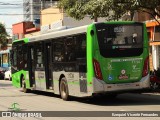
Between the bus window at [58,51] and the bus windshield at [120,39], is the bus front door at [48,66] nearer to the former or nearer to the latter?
the bus window at [58,51]

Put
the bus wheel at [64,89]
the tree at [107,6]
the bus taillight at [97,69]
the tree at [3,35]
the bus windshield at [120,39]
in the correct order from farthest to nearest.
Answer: the tree at [3,35] < the tree at [107,6] < the bus wheel at [64,89] < the bus windshield at [120,39] < the bus taillight at [97,69]

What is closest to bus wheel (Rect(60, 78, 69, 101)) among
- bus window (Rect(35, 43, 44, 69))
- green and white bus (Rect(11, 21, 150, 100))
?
green and white bus (Rect(11, 21, 150, 100))

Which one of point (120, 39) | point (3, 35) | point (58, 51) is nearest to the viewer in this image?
point (120, 39)

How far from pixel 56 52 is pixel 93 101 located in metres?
2.67

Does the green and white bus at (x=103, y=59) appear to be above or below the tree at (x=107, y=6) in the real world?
below

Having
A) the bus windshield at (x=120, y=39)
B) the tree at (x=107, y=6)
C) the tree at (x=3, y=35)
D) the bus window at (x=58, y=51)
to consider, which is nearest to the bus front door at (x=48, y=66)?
the bus window at (x=58, y=51)

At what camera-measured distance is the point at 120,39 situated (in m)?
16.1

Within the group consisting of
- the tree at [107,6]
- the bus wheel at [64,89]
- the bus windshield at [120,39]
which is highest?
the tree at [107,6]

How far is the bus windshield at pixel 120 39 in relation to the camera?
15.9 m

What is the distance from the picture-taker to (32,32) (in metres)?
59.7

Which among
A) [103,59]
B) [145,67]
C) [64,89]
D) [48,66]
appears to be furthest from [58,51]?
[145,67]

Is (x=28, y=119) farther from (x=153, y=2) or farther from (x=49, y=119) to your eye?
(x=153, y=2)

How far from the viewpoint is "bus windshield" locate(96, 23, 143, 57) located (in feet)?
52.1

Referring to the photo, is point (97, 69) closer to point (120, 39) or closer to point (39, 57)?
point (120, 39)
